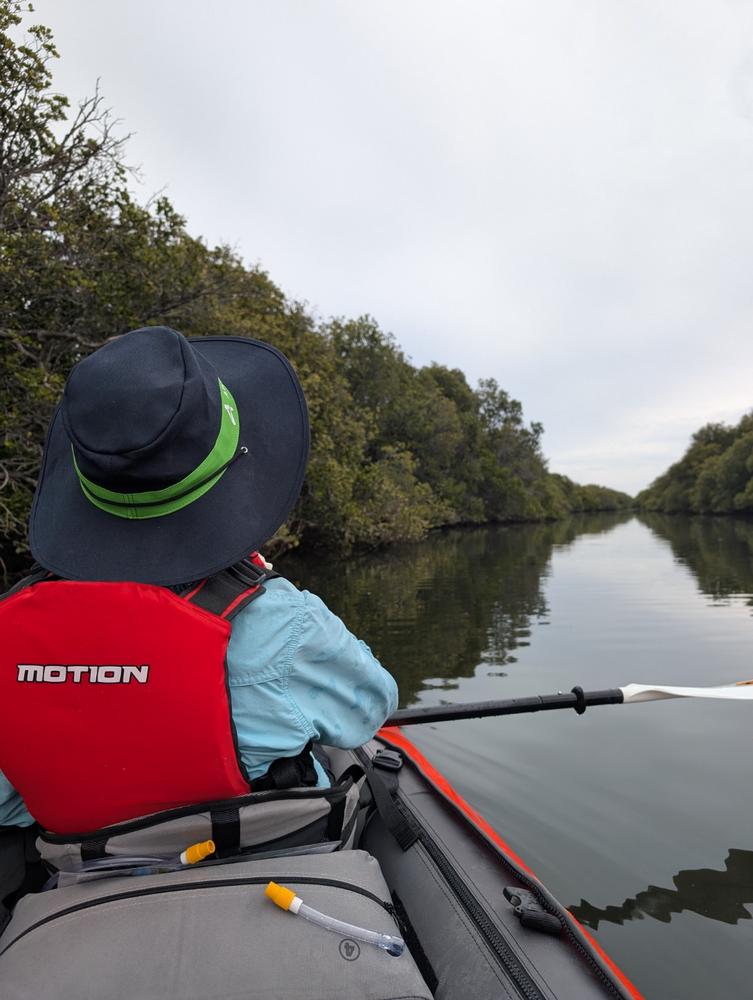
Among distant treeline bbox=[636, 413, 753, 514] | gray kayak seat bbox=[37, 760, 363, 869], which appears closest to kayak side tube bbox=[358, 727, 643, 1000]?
gray kayak seat bbox=[37, 760, 363, 869]

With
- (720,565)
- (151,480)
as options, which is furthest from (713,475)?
(151,480)

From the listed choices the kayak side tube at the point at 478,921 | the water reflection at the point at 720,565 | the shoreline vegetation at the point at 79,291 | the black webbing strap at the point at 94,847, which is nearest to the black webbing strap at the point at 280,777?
the black webbing strap at the point at 94,847

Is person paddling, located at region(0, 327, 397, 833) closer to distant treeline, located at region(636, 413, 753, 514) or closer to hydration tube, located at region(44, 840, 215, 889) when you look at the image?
hydration tube, located at region(44, 840, 215, 889)

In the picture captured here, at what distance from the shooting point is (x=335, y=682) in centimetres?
129

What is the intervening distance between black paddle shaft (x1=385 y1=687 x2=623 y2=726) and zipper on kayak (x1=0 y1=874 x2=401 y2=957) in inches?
62.6

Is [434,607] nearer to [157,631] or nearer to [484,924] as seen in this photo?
[484,924]

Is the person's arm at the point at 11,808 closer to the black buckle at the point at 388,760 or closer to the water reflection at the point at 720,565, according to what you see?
the black buckle at the point at 388,760

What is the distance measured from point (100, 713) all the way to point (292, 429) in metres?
0.72

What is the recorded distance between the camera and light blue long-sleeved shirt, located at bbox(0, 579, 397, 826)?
117 cm

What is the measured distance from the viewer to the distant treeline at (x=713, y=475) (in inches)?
2052

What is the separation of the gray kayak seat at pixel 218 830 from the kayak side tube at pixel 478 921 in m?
0.45

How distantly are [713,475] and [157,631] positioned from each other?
215 ft

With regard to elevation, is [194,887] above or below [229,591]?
below

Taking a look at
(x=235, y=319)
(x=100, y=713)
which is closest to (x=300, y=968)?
(x=100, y=713)
